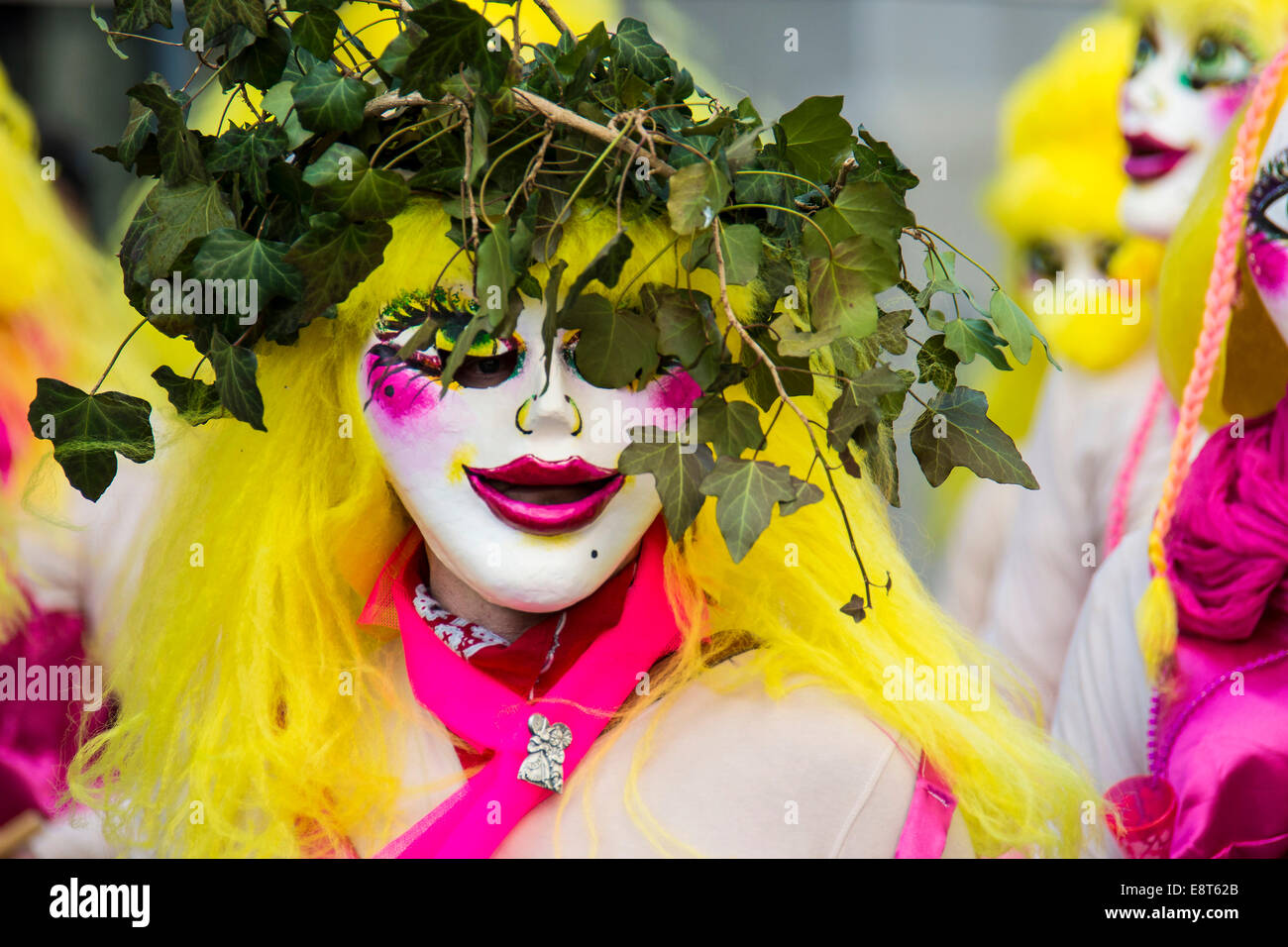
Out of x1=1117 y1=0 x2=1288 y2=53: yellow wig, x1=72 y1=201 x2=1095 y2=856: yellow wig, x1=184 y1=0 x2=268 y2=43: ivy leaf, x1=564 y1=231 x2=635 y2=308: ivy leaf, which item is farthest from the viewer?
x1=1117 y1=0 x2=1288 y2=53: yellow wig

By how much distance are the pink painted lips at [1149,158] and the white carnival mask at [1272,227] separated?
366 mm

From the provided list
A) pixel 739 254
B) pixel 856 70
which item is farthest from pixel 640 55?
pixel 856 70

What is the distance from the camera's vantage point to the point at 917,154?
2.56 metres

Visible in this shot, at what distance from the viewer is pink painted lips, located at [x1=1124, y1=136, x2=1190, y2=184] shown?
69.9 inches

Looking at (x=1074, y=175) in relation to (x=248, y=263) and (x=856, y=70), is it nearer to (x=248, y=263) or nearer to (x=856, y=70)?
(x=856, y=70)

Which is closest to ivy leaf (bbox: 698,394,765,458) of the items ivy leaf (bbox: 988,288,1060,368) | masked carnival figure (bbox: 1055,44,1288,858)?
ivy leaf (bbox: 988,288,1060,368)

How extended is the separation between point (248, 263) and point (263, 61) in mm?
158

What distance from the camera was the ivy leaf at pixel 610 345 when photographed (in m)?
1.03

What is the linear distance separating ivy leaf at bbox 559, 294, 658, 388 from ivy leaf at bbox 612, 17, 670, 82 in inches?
8.0

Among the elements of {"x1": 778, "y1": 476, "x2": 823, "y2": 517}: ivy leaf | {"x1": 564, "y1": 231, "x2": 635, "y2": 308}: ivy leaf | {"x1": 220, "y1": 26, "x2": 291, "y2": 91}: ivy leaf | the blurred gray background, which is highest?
the blurred gray background

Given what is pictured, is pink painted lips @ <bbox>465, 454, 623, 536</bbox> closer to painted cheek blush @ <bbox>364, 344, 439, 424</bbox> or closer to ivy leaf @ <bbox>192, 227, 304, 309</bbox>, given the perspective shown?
painted cheek blush @ <bbox>364, 344, 439, 424</bbox>

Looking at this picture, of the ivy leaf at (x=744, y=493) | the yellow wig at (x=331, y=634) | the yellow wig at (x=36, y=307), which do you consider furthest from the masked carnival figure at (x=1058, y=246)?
the yellow wig at (x=36, y=307)

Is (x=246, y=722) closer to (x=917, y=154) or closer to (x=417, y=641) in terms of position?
(x=417, y=641)

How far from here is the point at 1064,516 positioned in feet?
6.05
